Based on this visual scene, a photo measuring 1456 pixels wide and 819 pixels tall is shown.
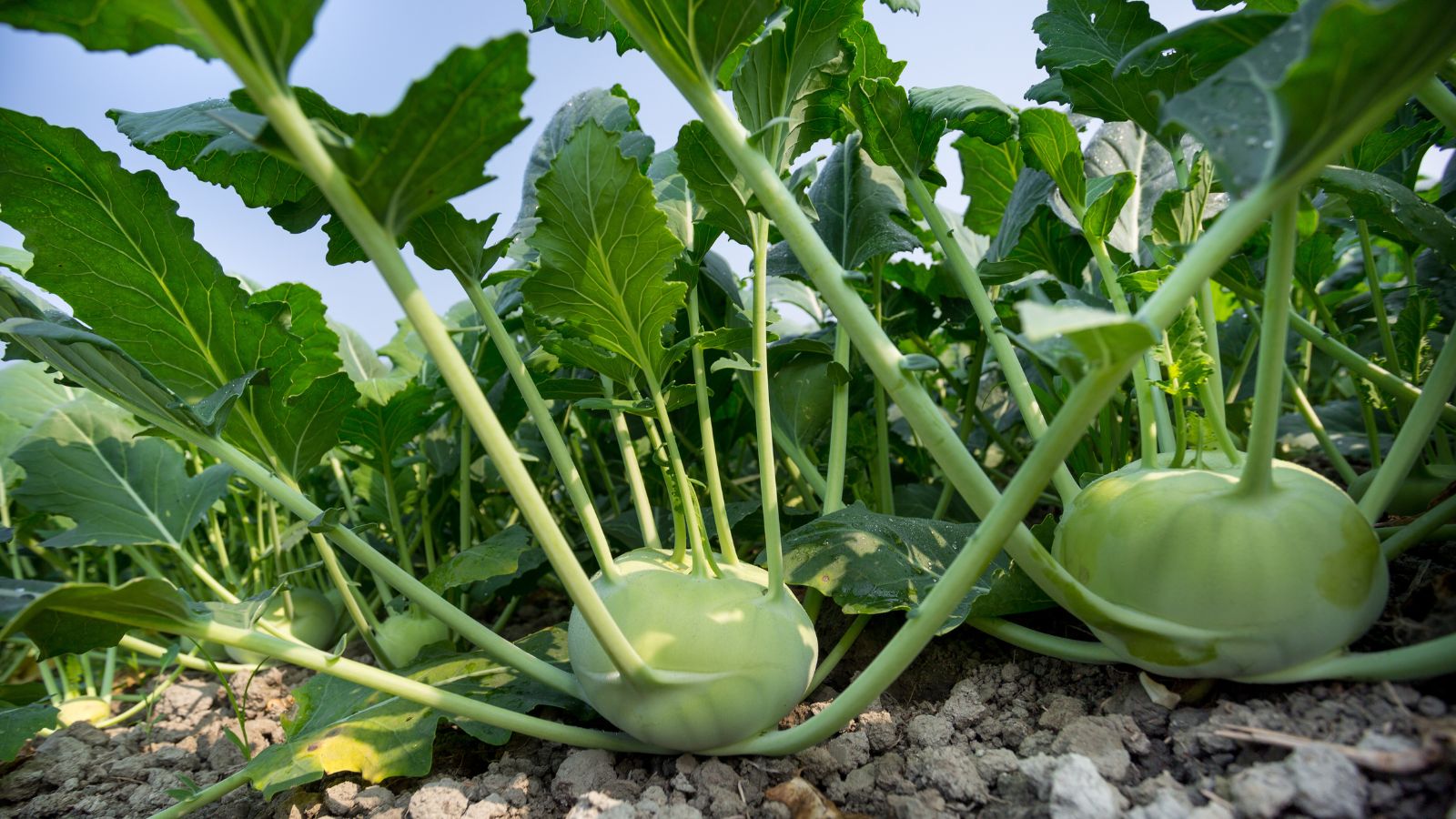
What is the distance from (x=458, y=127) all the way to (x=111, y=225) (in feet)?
1.97

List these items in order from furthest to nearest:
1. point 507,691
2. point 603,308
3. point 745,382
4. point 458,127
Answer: point 745,382 < point 507,691 < point 603,308 < point 458,127

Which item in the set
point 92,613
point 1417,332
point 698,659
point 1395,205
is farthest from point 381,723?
point 1417,332

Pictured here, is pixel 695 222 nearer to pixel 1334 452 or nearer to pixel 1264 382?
pixel 1264 382

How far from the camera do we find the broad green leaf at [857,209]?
1129 mm

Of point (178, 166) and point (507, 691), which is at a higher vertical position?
point (178, 166)

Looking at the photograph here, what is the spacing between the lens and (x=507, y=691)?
102cm

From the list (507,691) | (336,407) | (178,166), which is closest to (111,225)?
(178,166)

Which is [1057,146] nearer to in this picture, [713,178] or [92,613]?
[713,178]

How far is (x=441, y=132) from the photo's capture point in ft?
2.00

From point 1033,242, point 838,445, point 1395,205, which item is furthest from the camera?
point 1033,242

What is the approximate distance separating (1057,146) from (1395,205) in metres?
0.37

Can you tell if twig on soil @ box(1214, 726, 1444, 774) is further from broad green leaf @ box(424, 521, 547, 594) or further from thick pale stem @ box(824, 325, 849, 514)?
broad green leaf @ box(424, 521, 547, 594)

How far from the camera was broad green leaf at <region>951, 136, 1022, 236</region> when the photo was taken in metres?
1.24

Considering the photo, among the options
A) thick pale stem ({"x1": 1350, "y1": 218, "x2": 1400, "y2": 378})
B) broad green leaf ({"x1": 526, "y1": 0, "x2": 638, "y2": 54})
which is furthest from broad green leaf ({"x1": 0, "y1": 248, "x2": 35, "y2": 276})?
thick pale stem ({"x1": 1350, "y1": 218, "x2": 1400, "y2": 378})
